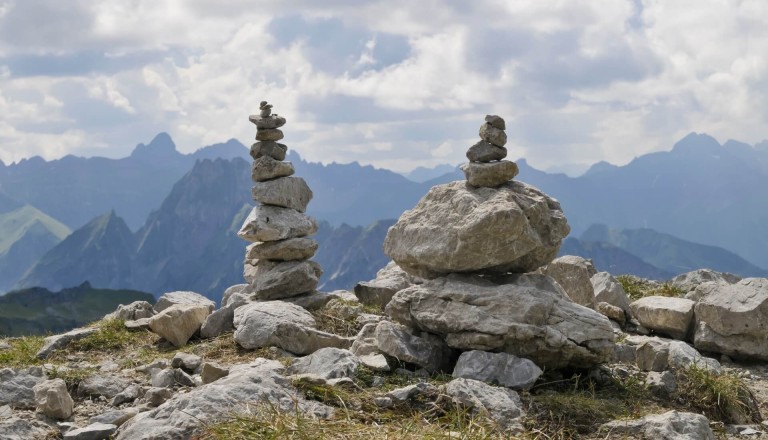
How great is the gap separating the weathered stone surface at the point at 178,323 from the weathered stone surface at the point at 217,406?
7370mm

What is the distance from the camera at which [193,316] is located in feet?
62.7

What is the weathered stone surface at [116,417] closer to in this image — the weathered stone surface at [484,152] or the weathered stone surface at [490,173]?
the weathered stone surface at [490,173]

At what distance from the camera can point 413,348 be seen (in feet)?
46.9

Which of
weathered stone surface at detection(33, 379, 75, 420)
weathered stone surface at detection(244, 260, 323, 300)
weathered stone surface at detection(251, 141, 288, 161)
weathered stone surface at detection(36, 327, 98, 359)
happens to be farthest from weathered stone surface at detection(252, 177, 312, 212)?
weathered stone surface at detection(33, 379, 75, 420)

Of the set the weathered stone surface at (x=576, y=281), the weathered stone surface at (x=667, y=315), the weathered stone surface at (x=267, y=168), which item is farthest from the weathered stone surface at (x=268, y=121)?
the weathered stone surface at (x=667, y=315)

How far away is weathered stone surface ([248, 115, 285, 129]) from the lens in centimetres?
2302

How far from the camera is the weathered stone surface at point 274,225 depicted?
21.8 metres

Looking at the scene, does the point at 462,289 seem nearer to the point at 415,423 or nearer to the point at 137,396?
the point at 415,423

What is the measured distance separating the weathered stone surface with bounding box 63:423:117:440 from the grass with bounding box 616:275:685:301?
16.0 m

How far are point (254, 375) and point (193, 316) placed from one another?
26.1ft

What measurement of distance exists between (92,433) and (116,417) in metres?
0.71

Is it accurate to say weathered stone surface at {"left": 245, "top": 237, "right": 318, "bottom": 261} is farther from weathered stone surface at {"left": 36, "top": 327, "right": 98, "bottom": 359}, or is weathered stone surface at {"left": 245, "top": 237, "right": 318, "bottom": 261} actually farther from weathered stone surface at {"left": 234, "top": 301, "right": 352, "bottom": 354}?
weathered stone surface at {"left": 36, "top": 327, "right": 98, "bottom": 359}

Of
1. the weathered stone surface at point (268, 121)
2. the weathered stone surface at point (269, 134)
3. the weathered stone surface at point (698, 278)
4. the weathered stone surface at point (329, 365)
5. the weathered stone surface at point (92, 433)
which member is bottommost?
the weathered stone surface at point (92, 433)

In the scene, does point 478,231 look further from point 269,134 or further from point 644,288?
point 644,288
